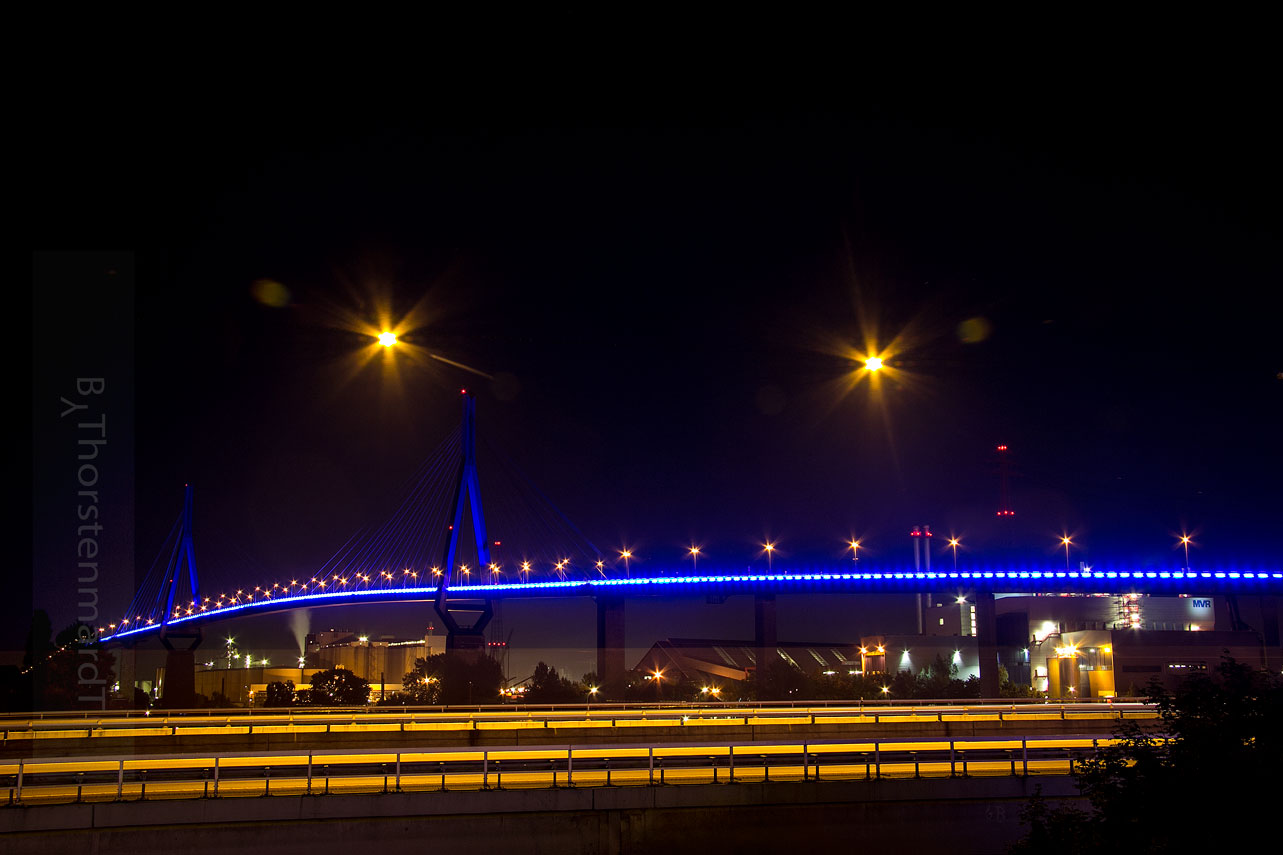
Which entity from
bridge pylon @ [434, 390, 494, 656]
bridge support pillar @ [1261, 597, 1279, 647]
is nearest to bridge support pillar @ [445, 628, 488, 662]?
bridge pylon @ [434, 390, 494, 656]

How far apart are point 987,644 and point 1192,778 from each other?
2661 inches

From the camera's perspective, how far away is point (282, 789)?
685 inches

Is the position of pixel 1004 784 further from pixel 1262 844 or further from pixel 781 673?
pixel 781 673

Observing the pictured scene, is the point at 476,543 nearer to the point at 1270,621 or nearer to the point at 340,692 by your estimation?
the point at 340,692

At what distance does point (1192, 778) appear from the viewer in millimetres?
13188

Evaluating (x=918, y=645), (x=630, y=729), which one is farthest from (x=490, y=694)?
(x=918, y=645)

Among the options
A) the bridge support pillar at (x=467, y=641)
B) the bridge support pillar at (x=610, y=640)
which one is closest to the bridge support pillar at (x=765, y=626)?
the bridge support pillar at (x=610, y=640)

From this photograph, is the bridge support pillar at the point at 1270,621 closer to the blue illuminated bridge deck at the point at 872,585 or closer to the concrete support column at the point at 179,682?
the blue illuminated bridge deck at the point at 872,585

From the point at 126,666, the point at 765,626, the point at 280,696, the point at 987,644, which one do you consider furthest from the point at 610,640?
the point at 126,666

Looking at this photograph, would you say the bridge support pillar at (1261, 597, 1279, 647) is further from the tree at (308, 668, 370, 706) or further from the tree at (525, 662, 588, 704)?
the tree at (308, 668, 370, 706)

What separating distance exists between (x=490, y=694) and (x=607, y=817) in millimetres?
39598

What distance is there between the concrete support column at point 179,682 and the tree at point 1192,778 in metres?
56.1

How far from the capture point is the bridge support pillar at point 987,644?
71062 millimetres

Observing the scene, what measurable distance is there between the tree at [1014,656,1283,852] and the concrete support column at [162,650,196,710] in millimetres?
56059
